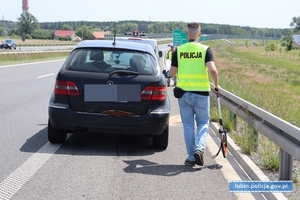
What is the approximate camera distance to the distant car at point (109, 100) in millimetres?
6727

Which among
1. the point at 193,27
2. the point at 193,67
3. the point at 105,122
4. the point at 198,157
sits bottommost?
the point at 198,157

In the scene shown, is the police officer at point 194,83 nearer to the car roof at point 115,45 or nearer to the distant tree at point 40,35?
the car roof at point 115,45

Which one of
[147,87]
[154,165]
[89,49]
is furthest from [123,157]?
[89,49]

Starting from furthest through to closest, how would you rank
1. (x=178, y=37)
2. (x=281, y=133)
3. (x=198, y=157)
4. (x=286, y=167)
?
(x=178, y=37) < (x=198, y=157) < (x=281, y=133) < (x=286, y=167)

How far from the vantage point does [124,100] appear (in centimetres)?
674

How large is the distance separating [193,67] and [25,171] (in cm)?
253

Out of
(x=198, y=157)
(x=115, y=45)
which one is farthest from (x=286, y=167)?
(x=115, y=45)

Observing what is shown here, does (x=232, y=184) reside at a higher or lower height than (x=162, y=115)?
lower

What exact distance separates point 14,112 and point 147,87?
4860 millimetres

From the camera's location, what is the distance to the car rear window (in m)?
6.93

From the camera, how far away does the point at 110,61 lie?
7199mm

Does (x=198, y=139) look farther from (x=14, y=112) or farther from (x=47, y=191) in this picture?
(x=14, y=112)

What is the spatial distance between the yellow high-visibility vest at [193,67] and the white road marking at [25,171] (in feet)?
7.08

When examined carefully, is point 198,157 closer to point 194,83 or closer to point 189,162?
point 189,162
